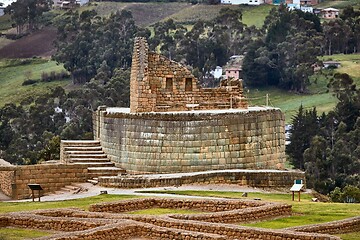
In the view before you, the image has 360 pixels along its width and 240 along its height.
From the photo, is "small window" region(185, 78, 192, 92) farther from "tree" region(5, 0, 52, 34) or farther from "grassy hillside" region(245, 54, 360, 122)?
"tree" region(5, 0, 52, 34)

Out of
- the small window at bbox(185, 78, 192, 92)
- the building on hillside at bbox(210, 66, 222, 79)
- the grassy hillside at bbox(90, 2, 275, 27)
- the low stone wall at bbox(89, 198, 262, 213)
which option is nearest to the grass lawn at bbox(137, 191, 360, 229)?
the low stone wall at bbox(89, 198, 262, 213)

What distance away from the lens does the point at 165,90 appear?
4697cm

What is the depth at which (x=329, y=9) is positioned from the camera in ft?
479

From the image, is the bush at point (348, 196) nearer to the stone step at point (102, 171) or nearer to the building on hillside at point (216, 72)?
the stone step at point (102, 171)

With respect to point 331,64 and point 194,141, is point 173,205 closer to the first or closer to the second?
point 194,141

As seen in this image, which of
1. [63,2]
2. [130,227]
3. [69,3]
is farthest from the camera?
[63,2]

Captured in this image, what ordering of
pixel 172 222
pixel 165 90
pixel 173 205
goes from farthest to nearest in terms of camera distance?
pixel 165 90 < pixel 173 205 < pixel 172 222

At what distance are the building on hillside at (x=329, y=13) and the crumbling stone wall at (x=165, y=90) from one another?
9446 centimetres

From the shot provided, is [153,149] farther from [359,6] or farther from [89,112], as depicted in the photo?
[359,6]

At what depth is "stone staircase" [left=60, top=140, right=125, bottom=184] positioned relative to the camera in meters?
43.7

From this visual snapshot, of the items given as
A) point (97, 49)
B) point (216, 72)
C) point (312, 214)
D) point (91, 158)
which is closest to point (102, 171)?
point (91, 158)

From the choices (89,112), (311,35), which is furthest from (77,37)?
(89,112)

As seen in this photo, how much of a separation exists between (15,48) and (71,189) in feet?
314

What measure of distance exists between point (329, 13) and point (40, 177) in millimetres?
103482
